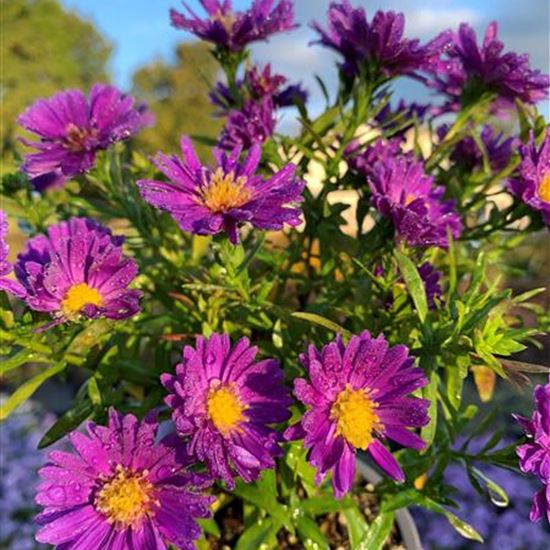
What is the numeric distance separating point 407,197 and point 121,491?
1.13 feet

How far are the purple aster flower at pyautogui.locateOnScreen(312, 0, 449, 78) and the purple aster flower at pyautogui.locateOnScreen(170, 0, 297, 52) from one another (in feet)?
0.20

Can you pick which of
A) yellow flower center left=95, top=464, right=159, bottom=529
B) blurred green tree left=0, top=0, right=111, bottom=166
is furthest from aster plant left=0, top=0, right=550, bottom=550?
blurred green tree left=0, top=0, right=111, bottom=166

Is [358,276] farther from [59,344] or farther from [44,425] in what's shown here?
[44,425]

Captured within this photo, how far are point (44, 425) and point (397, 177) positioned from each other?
2.06 metres

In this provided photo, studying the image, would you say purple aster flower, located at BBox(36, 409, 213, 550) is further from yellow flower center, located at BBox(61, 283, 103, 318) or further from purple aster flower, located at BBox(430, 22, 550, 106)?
purple aster flower, located at BBox(430, 22, 550, 106)

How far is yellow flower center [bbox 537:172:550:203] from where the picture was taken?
678 mm

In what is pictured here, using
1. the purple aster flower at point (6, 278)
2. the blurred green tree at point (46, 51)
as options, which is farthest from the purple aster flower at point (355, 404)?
the blurred green tree at point (46, 51)

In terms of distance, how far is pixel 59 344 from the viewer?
65 centimetres

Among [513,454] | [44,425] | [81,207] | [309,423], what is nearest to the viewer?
[309,423]

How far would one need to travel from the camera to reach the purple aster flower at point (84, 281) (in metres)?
0.58

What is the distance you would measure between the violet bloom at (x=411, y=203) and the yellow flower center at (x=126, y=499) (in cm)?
29

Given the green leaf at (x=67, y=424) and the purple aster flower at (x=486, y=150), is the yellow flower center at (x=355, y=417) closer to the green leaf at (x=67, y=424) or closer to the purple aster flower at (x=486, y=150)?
the green leaf at (x=67, y=424)

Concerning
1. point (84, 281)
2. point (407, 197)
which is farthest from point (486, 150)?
point (84, 281)

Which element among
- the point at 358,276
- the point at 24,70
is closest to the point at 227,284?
the point at 358,276
